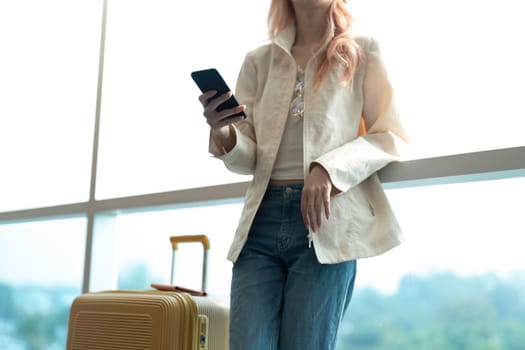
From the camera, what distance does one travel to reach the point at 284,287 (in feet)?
4.57

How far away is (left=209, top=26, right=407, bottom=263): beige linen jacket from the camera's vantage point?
1.34 meters

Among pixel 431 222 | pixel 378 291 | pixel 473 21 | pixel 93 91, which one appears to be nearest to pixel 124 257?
pixel 93 91

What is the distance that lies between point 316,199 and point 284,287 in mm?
248

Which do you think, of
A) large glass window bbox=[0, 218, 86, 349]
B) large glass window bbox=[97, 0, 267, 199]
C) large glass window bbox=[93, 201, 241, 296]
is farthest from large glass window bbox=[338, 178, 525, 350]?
large glass window bbox=[0, 218, 86, 349]

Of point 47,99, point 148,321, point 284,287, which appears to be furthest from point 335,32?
point 47,99

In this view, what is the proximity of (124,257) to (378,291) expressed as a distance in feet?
3.95

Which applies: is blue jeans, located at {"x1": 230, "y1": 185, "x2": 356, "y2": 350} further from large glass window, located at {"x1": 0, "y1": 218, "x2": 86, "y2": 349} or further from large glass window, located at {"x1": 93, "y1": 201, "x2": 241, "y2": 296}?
large glass window, located at {"x1": 0, "y1": 218, "x2": 86, "y2": 349}

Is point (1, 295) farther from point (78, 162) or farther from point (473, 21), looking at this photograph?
point (473, 21)

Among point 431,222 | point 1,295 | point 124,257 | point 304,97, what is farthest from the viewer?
point 1,295

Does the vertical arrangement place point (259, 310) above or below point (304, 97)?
below

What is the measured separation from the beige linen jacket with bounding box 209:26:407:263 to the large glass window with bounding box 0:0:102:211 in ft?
4.31

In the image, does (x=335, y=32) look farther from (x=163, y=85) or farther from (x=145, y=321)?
(x=163, y=85)

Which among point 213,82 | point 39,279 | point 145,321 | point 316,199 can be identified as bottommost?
point 39,279

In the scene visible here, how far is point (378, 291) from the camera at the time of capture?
5.59 feet
